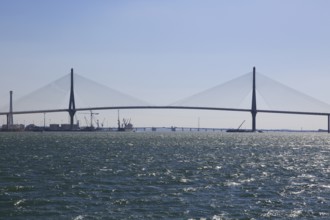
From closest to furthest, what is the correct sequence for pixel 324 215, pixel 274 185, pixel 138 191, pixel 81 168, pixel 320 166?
pixel 324 215 < pixel 138 191 < pixel 274 185 < pixel 81 168 < pixel 320 166

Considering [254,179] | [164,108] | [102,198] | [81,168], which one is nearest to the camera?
[102,198]

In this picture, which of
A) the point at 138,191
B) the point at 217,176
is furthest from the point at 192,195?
the point at 217,176

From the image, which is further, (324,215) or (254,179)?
(254,179)

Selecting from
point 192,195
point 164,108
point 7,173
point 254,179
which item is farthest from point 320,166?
point 164,108

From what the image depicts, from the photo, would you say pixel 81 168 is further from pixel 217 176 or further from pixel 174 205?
pixel 174 205

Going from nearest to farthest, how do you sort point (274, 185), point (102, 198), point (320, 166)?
point (102, 198), point (274, 185), point (320, 166)

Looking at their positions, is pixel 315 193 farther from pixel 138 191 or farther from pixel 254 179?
pixel 138 191

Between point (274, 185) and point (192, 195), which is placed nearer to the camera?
point (192, 195)

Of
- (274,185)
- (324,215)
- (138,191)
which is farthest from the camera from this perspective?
(274,185)
